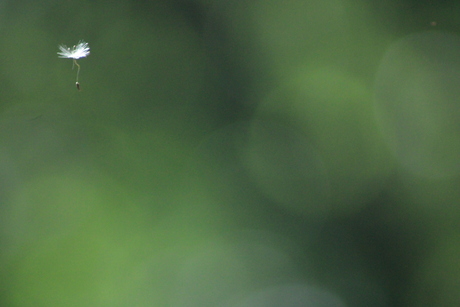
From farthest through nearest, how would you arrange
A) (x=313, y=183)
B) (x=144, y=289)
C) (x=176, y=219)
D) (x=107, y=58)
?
(x=107, y=58) → (x=313, y=183) → (x=176, y=219) → (x=144, y=289)

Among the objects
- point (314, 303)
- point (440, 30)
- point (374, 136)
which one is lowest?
point (314, 303)

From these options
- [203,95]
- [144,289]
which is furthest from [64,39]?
[144,289]

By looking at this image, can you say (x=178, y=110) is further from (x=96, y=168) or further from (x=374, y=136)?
(x=374, y=136)

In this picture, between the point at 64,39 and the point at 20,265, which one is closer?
the point at 20,265

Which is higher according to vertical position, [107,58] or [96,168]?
[107,58]

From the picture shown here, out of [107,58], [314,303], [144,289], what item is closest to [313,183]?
[314,303]

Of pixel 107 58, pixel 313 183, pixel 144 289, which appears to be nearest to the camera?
pixel 144 289

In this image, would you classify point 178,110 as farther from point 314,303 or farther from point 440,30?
point 440,30
